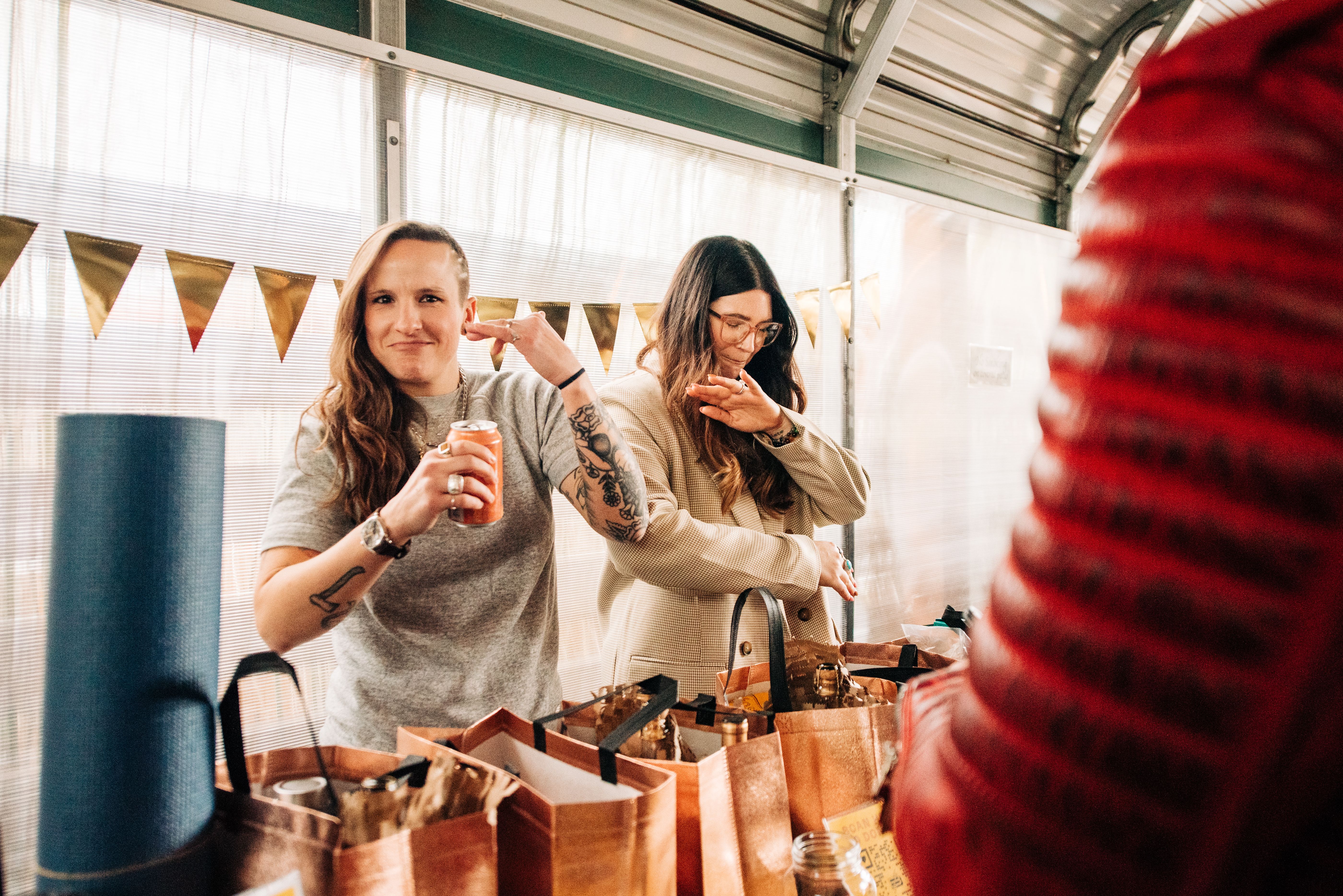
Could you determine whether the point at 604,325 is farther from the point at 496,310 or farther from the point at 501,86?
the point at 501,86

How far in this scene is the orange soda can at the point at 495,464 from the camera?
3.60ft

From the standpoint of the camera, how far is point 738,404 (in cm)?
169

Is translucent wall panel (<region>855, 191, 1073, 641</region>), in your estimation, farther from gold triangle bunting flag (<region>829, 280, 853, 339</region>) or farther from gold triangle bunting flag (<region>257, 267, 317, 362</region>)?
gold triangle bunting flag (<region>257, 267, 317, 362</region>)

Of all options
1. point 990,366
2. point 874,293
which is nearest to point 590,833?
point 874,293

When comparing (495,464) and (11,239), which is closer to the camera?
(495,464)

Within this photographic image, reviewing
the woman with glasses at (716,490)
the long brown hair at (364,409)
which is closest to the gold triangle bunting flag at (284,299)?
the long brown hair at (364,409)

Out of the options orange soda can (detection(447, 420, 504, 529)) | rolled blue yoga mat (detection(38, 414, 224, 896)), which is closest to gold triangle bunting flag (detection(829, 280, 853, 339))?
orange soda can (detection(447, 420, 504, 529))

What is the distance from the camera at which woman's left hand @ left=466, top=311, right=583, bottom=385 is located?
1.40 metres

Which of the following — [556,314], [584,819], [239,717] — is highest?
[556,314]

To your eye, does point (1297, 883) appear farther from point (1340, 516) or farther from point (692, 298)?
point (692, 298)

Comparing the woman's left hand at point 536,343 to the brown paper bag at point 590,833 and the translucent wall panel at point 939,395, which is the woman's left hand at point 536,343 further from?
the translucent wall panel at point 939,395

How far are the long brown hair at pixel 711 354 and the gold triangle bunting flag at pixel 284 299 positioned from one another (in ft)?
2.68

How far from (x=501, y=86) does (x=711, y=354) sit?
3.12 ft

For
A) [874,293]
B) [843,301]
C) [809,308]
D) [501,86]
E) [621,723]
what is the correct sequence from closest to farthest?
1. [621,723]
2. [501,86]
3. [809,308]
4. [843,301]
5. [874,293]
